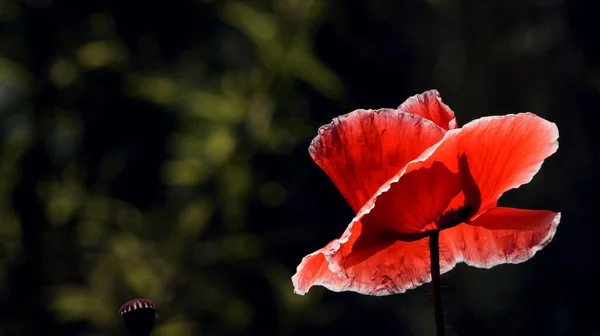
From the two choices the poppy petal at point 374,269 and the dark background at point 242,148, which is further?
the dark background at point 242,148

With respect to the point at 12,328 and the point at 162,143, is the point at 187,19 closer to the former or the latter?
the point at 162,143

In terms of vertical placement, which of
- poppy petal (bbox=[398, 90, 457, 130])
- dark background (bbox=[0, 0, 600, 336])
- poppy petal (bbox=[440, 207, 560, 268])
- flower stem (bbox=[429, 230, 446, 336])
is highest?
dark background (bbox=[0, 0, 600, 336])

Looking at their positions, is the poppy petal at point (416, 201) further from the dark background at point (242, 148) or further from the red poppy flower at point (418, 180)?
the dark background at point (242, 148)

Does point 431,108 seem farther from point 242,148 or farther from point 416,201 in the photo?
point 242,148

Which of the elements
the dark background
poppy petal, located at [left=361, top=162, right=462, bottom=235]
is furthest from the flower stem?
the dark background

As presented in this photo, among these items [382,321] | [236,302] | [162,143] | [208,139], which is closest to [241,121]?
[208,139]

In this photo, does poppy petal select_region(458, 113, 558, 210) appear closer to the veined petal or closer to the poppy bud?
the veined petal

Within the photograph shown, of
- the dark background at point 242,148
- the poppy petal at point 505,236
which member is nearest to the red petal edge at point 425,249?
the poppy petal at point 505,236

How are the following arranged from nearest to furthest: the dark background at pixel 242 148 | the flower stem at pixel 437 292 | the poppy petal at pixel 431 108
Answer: the flower stem at pixel 437 292
the poppy petal at pixel 431 108
the dark background at pixel 242 148
